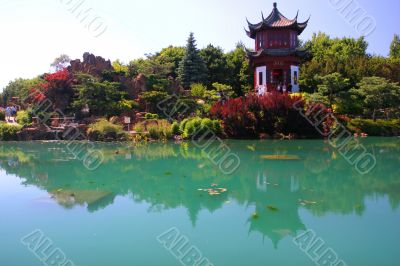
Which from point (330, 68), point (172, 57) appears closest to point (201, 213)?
point (330, 68)

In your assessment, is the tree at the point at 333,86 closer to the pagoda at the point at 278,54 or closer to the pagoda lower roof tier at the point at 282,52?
the pagoda at the point at 278,54

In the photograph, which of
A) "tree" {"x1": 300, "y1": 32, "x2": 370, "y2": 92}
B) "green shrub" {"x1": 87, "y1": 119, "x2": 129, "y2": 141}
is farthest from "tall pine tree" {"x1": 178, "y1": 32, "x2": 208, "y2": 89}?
"green shrub" {"x1": 87, "y1": 119, "x2": 129, "y2": 141}

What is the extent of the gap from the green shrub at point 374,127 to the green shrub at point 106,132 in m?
11.2

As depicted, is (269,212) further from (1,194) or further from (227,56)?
(227,56)

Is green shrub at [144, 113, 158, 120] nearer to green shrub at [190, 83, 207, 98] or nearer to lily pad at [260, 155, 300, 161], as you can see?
green shrub at [190, 83, 207, 98]

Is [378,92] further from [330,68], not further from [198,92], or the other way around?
[198,92]

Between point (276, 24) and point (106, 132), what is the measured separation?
42.2 feet

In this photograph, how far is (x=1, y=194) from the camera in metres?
7.85

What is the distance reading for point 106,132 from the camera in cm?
1805

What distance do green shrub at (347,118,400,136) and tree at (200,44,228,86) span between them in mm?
10873

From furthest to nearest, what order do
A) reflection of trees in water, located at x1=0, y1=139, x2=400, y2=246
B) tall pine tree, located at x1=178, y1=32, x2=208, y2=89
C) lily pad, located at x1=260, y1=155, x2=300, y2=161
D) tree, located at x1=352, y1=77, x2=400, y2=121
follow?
tall pine tree, located at x1=178, y1=32, x2=208, y2=89, tree, located at x1=352, y1=77, x2=400, y2=121, lily pad, located at x1=260, y1=155, x2=300, y2=161, reflection of trees in water, located at x1=0, y1=139, x2=400, y2=246

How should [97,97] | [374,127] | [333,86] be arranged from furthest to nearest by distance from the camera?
[97,97] → [333,86] → [374,127]

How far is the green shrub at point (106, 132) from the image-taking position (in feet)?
59.1

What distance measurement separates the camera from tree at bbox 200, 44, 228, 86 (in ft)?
88.9
